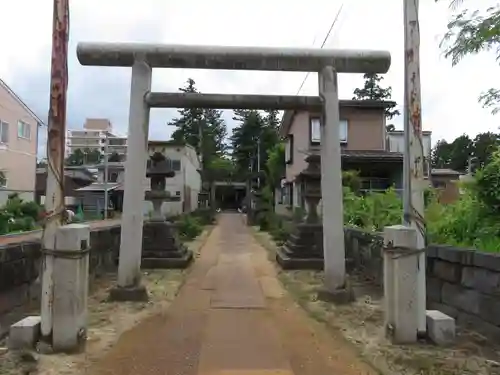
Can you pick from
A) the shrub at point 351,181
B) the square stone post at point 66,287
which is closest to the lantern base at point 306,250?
the shrub at point 351,181

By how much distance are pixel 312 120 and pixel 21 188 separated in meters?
17.7

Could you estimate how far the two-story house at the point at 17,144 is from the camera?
26859 mm

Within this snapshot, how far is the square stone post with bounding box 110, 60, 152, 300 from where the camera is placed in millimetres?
7637

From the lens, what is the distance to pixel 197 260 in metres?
13.0

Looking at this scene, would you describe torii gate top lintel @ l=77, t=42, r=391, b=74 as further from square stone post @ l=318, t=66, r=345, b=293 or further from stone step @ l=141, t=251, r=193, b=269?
stone step @ l=141, t=251, r=193, b=269

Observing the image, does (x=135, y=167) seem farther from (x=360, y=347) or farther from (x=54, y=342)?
(x=360, y=347)

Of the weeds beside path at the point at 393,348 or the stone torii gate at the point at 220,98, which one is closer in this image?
the weeds beside path at the point at 393,348

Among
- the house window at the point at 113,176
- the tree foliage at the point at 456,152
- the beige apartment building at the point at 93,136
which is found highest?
the beige apartment building at the point at 93,136

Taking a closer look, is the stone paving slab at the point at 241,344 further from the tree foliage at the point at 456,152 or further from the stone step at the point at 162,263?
the tree foliage at the point at 456,152

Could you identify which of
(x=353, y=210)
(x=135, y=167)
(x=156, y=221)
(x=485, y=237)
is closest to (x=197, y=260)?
(x=156, y=221)

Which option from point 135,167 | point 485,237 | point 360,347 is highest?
point 135,167

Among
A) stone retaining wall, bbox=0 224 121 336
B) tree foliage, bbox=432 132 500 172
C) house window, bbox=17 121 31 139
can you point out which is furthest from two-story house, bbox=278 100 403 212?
tree foliage, bbox=432 132 500 172

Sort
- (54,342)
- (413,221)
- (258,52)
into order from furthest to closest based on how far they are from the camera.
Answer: (258,52)
(413,221)
(54,342)

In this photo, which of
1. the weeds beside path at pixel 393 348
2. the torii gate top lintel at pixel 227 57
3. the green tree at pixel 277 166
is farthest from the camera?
the green tree at pixel 277 166
